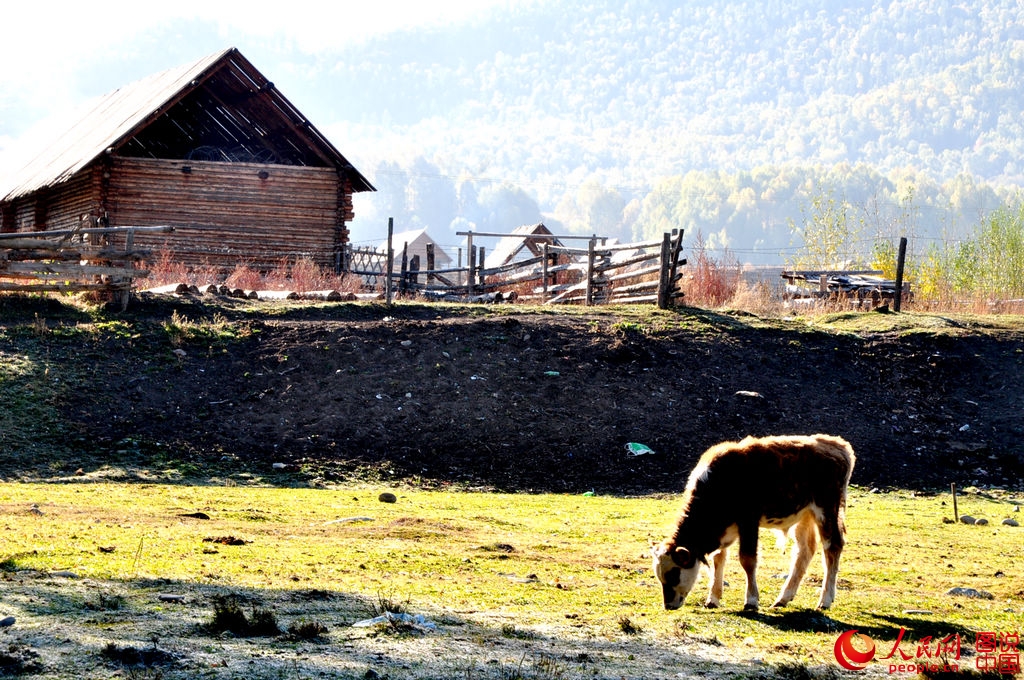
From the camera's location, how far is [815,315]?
2530 cm

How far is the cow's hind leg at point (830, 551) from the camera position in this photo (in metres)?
8.45

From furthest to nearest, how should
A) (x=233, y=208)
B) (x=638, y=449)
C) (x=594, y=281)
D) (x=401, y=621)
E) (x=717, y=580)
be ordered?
(x=233, y=208)
(x=594, y=281)
(x=638, y=449)
(x=717, y=580)
(x=401, y=621)

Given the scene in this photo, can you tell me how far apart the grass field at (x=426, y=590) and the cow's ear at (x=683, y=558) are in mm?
342

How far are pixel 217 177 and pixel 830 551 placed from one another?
2925 cm

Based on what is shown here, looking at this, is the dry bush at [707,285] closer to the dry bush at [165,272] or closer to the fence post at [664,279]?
the fence post at [664,279]

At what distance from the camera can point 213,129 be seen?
A: 36531 mm

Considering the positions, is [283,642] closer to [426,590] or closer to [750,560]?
[426,590]

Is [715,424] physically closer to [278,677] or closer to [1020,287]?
[278,677]

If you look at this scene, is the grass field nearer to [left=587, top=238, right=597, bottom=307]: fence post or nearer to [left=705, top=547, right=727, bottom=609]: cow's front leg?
[left=705, top=547, right=727, bottom=609]: cow's front leg

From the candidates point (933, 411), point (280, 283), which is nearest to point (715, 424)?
point (933, 411)

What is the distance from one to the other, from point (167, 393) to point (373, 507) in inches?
232

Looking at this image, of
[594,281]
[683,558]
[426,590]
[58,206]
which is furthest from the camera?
[58,206]

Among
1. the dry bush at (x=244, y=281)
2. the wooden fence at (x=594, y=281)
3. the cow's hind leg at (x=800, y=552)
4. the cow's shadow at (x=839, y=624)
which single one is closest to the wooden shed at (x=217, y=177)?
the dry bush at (x=244, y=281)

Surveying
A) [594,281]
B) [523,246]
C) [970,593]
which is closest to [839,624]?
[970,593]
